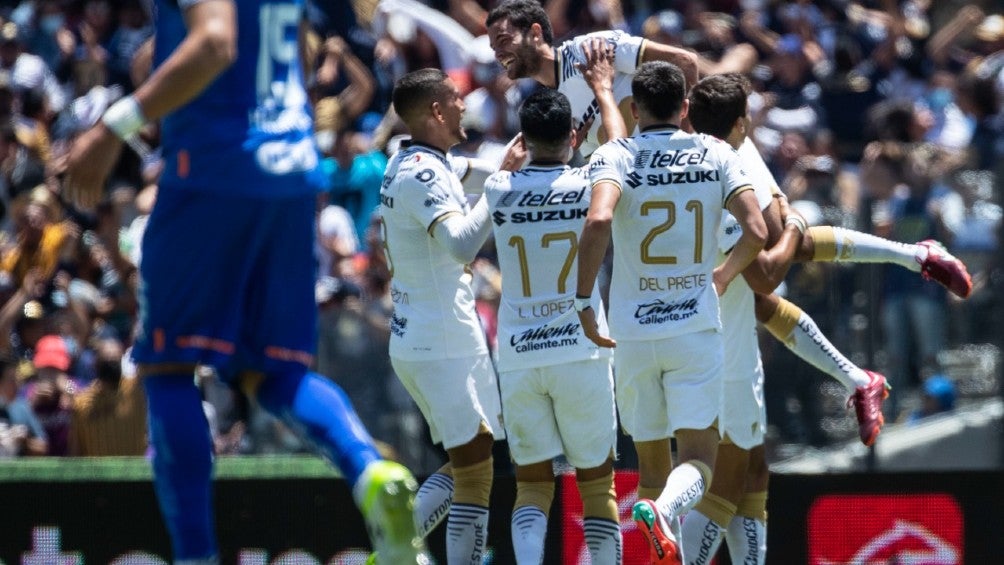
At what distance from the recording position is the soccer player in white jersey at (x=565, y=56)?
791 centimetres

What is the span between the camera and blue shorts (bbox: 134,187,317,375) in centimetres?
560

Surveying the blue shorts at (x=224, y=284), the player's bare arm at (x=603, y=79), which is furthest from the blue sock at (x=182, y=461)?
the player's bare arm at (x=603, y=79)

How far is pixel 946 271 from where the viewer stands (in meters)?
8.21

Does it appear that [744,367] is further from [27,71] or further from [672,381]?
[27,71]

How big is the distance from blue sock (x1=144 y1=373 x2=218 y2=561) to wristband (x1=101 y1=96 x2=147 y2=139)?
2.93 ft

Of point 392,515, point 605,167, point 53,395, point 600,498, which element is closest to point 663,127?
point 605,167

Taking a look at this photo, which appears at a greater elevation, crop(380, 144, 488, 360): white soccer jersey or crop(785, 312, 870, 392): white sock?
crop(380, 144, 488, 360): white soccer jersey

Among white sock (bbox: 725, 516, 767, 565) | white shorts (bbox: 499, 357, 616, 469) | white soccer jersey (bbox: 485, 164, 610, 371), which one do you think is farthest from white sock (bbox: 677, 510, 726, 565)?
white soccer jersey (bbox: 485, 164, 610, 371)

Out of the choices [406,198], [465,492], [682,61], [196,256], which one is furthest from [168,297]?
[682,61]

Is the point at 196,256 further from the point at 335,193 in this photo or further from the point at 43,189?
the point at 43,189

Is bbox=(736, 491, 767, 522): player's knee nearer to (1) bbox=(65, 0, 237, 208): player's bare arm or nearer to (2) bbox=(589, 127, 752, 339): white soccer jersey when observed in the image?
(2) bbox=(589, 127, 752, 339): white soccer jersey

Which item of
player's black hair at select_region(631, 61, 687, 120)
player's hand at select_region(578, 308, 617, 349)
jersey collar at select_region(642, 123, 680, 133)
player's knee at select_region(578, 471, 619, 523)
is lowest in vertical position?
player's knee at select_region(578, 471, 619, 523)

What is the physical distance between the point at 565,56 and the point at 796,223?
1353mm

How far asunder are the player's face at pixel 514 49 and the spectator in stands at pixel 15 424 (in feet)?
17.7
